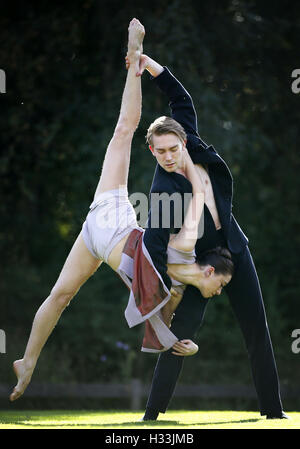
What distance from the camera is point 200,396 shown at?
7840 millimetres

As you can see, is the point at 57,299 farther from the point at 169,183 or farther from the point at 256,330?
the point at 256,330

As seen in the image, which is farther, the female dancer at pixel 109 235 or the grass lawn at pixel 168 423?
the female dancer at pixel 109 235

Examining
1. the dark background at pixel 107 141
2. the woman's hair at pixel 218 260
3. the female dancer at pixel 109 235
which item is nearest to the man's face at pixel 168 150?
the female dancer at pixel 109 235

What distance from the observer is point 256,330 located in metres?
3.94

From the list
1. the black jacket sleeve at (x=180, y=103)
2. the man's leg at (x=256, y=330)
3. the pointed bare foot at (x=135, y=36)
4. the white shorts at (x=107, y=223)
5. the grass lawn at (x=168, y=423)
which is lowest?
the grass lawn at (x=168, y=423)

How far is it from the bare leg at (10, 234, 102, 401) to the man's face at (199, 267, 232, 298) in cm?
61

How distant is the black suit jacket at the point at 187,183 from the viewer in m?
3.54

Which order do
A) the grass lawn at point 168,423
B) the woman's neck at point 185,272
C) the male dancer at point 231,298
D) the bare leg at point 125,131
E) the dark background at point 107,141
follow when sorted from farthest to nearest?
the dark background at point 107,141, the bare leg at point 125,131, the male dancer at point 231,298, the woman's neck at point 185,272, the grass lawn at point 168,423

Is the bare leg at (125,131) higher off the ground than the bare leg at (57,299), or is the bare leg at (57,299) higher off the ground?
the bare leg at (125,131)

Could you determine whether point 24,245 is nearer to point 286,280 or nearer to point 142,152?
point 142,152

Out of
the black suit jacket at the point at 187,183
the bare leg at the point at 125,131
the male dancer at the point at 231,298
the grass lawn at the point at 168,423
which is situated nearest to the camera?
the grass lawn at the point at 168,423

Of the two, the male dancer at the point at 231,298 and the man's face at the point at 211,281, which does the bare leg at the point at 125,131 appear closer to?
the male dancer at the point at 231,298

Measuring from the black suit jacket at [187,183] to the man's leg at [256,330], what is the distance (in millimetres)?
159
